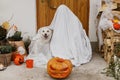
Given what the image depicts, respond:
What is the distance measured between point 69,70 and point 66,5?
1490 mm

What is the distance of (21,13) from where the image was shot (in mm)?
4527

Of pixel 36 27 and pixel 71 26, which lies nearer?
pixel 71 26

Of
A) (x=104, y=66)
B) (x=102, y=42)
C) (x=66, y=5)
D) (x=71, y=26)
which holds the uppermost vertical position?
(x=66, y=5)

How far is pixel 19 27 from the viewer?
4570mm

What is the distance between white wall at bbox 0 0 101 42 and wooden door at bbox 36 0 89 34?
0.08m

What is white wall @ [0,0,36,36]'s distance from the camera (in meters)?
4.48

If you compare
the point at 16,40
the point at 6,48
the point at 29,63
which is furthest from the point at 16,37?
the point at 29,63

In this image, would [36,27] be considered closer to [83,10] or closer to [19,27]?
[19,27]

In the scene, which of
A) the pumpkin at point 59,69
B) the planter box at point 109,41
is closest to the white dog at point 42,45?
the pumpkin at point 59,69

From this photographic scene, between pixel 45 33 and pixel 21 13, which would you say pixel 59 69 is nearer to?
pixel 45 33

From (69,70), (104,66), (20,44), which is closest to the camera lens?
(69,70)

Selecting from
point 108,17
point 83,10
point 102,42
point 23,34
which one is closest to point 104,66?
point 102,42

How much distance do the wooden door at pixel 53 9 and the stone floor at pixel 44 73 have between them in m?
0.98

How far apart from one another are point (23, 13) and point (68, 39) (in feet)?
3.15
